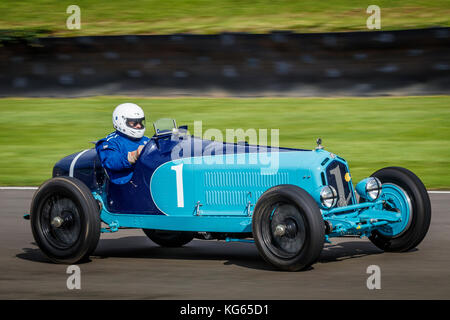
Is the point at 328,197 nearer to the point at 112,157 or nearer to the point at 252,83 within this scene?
the point at 112,157

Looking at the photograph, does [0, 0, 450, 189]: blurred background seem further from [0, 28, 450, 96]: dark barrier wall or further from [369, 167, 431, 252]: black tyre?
[369, 167, 431, 252]: black tyre

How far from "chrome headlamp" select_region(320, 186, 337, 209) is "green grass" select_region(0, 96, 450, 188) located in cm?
634

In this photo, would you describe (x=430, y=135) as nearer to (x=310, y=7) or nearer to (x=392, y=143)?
(x=392, y=143)

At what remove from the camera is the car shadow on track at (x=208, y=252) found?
768 cm

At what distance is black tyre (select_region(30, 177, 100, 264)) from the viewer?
752 centimetres

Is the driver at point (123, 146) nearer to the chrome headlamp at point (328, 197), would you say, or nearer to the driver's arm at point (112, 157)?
the driver's arm at point (112, 157)

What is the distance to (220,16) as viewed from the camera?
21000mm

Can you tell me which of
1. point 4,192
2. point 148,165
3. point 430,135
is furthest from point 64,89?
point 148,165

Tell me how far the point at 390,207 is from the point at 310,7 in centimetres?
1375

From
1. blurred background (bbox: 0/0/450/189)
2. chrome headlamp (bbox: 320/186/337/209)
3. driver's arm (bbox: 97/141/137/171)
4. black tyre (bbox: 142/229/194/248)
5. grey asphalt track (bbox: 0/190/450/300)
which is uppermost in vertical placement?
blurred background (bbox: 0/0/450/189)

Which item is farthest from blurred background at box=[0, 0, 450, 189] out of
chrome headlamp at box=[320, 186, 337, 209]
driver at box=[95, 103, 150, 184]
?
chrome headlamp at box=[320, 186, 337, 209]

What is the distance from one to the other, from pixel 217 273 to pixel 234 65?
10.6 meters

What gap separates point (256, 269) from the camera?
23.5 ft
